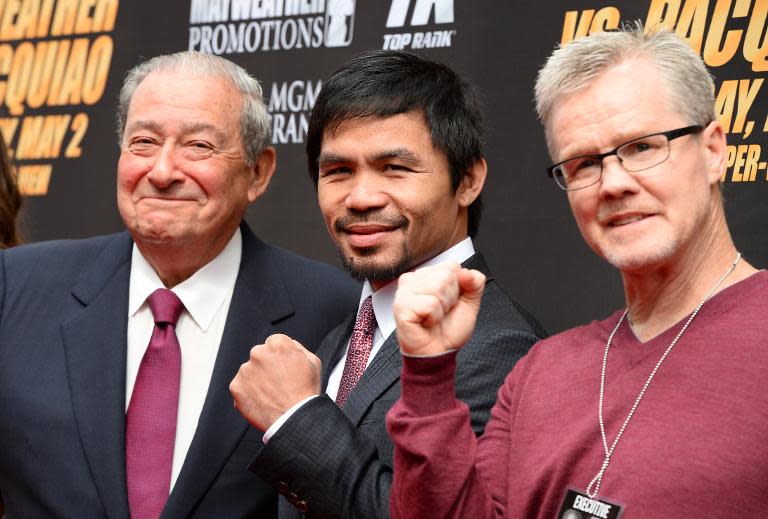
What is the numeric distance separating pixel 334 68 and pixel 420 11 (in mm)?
300

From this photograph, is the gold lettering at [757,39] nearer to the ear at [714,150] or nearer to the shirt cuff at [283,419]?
the ear at [714,150]

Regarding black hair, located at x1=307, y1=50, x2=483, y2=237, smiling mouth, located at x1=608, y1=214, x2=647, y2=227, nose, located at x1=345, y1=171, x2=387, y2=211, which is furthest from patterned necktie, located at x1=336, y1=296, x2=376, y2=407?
smiling mouth, located at x1=608, y1=214, x2=647, y2=227

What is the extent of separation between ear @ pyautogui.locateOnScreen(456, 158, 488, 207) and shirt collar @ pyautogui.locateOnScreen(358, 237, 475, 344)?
0.09 metres

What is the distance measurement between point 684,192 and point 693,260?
0.10 meters

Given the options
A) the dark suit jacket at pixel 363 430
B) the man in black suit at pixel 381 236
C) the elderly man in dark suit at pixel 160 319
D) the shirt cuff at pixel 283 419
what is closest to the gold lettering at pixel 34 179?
the elderly man in dark suit at pixel 160 319

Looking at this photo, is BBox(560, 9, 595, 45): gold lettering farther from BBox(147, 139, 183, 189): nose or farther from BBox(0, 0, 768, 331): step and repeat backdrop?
BBox(147, 139, 183, 189): nose

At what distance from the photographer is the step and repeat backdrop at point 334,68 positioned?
2418 millimetres

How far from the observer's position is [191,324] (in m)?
2.37

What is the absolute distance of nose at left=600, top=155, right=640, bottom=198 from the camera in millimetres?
1617

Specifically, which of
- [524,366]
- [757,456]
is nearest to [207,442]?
[524,366]

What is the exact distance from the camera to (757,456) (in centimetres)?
142

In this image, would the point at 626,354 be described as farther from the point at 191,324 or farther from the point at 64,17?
the point at 64,17

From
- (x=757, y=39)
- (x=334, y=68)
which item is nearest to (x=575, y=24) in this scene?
(x=757, y=39)

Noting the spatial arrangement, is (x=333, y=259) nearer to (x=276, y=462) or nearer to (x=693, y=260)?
(x=276, y=462)
